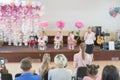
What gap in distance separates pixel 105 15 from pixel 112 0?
26.7 inches

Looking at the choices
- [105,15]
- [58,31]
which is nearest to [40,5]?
[58,31]

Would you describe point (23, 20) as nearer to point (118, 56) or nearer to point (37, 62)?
point (37, 62)

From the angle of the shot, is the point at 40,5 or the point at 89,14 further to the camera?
the point at 89,14

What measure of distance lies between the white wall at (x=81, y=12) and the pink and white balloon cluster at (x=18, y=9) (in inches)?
34.5

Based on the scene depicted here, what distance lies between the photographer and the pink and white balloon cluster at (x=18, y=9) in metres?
9.20

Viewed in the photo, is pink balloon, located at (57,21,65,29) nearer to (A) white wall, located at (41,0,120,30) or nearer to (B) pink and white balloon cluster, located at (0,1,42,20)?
(A) white wall, located at (41,0,120,30)

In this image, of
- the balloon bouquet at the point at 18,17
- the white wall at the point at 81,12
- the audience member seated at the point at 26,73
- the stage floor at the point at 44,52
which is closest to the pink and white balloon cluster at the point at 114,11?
the white wall at the point at 81,12

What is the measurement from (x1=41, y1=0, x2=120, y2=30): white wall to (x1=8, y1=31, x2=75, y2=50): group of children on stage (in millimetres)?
1074

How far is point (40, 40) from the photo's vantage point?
8.73m

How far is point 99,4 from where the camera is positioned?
10.5 m

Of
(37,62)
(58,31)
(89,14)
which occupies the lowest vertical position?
(37,62)

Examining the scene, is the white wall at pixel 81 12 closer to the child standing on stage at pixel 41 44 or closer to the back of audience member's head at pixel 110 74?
the child standing on stage at pixel 41 44

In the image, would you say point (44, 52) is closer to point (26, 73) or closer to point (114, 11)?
point (114, 11)

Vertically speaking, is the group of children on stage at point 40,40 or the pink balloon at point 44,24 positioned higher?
the pink balloon at point 44,24
